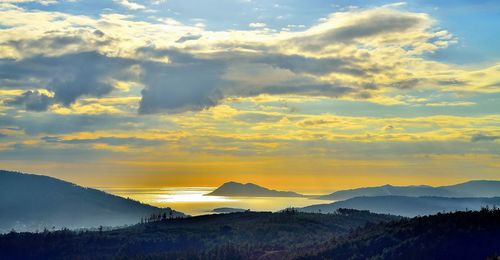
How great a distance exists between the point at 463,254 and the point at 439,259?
7.62 m

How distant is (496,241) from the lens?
198m

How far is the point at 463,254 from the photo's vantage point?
19850 centimetres

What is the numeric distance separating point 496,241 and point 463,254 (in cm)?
1116

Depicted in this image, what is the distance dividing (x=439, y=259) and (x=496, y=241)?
1871 centimetres

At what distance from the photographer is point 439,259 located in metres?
200
